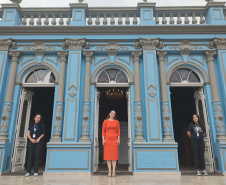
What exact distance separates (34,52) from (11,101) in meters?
1.84

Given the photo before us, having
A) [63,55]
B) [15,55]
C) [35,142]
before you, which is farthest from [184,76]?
[15,55]

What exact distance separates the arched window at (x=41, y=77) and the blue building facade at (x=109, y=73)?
3 centimetres

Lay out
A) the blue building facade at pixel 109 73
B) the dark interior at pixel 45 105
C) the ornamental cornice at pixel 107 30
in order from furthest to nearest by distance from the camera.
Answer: the dark interior at pixel 45 105
the ornamental cornice at pixel 107 30
the blue building facade at pixel 109 73

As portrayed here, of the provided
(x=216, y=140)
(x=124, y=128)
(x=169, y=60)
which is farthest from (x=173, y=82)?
(x=124, y=128)

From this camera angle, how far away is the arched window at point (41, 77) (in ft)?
22.8

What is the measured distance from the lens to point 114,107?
10.7 meters

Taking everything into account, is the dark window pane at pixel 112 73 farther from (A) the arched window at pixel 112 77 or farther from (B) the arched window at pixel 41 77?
(B) the arched window at pixel 41 77

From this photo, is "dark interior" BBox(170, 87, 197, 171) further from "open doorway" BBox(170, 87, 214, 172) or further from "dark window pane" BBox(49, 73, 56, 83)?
"dark window pane" BBox(49, 73, 56, 83)

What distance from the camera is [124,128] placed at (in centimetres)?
1023

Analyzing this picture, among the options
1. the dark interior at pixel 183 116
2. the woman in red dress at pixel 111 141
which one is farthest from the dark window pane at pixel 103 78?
the dark interior at pixel 183 116

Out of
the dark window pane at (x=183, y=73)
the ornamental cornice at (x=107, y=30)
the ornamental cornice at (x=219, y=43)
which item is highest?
the ornamental cornice at (x=107, y=30)

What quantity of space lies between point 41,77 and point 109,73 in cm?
239

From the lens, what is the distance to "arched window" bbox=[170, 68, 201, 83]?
691cm

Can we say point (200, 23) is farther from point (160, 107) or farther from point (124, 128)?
point (124, 128)
